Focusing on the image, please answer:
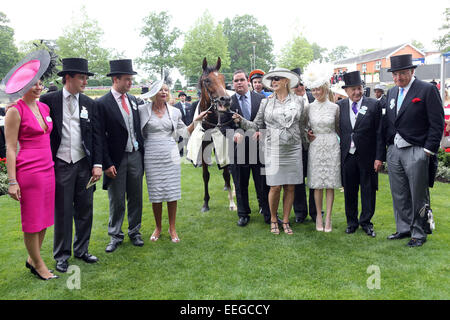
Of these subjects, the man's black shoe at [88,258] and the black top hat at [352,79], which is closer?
the man's black shoe at [88,258]

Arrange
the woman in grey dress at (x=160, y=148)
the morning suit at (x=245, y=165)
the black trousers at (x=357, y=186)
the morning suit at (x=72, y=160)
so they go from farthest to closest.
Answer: the morning suit at (x=245, y=165)
the black trousers at (x=357, y=186)
the woman in grey dress at (x=160, y=148)
the morning suit at (x=72, y=160)

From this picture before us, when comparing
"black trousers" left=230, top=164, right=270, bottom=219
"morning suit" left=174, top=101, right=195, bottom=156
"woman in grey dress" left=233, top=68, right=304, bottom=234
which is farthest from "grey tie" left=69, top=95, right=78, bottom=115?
"morning suit" left=174, top=101, right=195, bottom=156

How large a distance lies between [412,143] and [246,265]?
263 centimetres

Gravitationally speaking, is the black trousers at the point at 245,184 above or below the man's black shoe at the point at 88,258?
above

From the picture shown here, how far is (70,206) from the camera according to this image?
441 cm

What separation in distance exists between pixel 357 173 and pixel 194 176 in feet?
19.3

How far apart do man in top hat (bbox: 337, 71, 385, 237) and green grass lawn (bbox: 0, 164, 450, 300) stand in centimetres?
54

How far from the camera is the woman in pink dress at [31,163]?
3.70 meters

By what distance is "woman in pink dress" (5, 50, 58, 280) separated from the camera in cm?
370

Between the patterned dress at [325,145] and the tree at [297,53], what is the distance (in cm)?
5176

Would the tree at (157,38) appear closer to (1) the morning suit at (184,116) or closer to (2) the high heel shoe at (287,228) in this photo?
(1) the morning suit at (184,116)

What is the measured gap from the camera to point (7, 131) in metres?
3.71

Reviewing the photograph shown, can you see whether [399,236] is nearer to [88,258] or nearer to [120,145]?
[120,145]

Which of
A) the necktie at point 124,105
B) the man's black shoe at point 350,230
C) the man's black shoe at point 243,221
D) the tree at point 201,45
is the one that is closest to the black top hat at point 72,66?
the necktie at point 124,105
